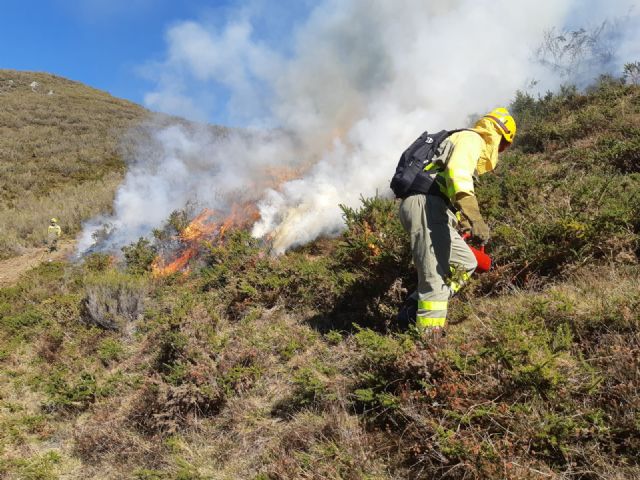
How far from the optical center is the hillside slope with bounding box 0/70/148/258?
45.2 feet

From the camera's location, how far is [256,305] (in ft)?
17.4

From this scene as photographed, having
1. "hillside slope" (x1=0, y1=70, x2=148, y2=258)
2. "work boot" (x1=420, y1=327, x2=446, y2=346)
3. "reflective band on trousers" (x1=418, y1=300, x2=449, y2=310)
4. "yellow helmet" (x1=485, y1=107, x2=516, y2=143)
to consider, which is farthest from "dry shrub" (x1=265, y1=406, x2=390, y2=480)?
"hillside slope" (x1=0, y1=70, x2=148, y2=258)

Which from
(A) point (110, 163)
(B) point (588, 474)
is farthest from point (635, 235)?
(A) point (110, 163)

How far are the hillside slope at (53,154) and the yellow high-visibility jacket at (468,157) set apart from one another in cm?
1289

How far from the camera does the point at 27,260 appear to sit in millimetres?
11062

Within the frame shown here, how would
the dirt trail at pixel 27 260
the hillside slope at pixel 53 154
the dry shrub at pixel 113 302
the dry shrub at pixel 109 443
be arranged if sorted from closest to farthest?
the dry shrub at pixel 109 443 < the dry shrub at pixel 113 302 < the dirt trail at pixel 27 260 < the hillside slope at pixel 53 154

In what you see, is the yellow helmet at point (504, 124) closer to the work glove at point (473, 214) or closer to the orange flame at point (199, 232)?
the work glove at point (473, 214)

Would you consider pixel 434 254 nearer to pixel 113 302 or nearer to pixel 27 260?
pixel 113 302

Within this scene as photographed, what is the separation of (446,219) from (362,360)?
4.08ft

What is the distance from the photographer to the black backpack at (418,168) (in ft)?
10.7

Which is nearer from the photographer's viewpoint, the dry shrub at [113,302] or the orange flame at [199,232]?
the dry shrub at [113,302]

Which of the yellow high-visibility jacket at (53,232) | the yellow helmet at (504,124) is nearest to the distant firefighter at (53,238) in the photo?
the yellow high-visibility jacket at (53,232)

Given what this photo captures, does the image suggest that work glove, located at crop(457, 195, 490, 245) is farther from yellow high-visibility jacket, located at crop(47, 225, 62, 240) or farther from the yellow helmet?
yellow high-visibility jacket, located at crop(47, 225, 62, 240)

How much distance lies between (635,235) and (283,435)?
128 inches
